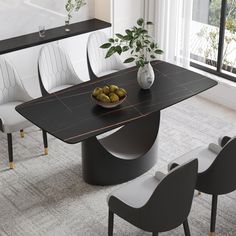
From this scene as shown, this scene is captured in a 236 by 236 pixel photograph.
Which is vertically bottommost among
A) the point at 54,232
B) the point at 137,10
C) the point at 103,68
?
the point at 54,232

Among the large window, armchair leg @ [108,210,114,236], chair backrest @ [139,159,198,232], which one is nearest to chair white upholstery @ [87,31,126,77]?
the large window

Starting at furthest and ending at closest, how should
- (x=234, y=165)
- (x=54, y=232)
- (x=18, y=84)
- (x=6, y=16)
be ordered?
(x=6, y=16) → (x=18, y=84) → (x=54, y=232) → (x=234, y=165)

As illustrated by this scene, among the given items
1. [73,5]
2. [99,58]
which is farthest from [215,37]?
[73,5]

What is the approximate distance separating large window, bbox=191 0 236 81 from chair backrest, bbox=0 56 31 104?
2.36 metres

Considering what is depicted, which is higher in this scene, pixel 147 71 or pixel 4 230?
pixel 147 71

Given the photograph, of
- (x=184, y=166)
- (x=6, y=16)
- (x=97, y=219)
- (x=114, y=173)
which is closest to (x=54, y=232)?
(x=97, y=219)

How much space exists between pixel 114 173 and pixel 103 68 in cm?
156

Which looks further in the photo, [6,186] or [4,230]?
[6,186]

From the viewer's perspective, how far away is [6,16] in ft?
19.6

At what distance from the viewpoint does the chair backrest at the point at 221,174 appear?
3.86 metres

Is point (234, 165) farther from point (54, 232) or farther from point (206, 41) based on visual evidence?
point (206, 41)

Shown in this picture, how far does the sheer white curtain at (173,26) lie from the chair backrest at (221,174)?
2.88m

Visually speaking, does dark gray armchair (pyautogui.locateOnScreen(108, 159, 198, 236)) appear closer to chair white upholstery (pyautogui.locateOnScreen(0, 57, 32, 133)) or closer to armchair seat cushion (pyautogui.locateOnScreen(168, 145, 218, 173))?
armchair seat cushion (pyautogui.locateOnScreen(168, 145, 218, 173))

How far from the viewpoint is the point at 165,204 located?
3578 mm
